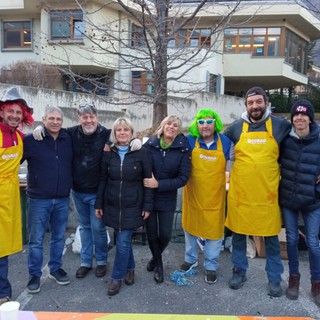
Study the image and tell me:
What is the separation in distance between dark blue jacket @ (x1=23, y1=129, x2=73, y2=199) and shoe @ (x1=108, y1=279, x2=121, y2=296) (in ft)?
3.37

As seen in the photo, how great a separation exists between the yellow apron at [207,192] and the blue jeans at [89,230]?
1009mm

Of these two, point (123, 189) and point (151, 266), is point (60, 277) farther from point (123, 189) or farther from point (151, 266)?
point (123, 189)

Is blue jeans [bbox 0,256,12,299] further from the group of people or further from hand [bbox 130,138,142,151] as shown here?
hand [bbox 130,138,142,151]

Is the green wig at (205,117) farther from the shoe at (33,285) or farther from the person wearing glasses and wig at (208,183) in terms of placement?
the shoe at (33,285)

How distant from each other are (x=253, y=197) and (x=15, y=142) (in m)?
2.34

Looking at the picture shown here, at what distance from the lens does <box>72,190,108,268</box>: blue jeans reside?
3672 mm

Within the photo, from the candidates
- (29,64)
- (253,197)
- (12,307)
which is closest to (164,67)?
(253,197)

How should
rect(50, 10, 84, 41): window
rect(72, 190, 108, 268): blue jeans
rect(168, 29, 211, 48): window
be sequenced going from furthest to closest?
rect(168, 29, 211, 48): window → rect(50, 10, 84, 41): window → rect(72, 190, 108, 268): blue jeans

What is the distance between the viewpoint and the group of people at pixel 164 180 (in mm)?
3217

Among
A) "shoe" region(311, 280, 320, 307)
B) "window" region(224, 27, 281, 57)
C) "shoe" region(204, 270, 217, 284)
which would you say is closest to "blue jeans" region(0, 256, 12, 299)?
"shoe" region(204, 270, 217, 284)

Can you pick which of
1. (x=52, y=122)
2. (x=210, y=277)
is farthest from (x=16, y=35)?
(x=210, y=277)

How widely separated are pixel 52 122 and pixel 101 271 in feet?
5.62

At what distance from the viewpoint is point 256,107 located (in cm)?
333

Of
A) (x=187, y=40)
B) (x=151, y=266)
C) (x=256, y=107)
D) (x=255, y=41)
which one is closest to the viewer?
(x=256, y=107)
